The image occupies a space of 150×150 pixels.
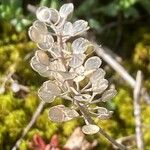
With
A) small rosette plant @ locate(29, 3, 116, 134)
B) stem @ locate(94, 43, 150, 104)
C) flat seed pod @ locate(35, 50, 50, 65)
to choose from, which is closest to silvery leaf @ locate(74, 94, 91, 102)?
small rosette plant @ locate(29, 3, 116, 134)

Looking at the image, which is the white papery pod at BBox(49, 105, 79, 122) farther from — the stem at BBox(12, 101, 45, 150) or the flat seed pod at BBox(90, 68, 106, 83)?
the stem at BBox(12, 101, 45, 150)

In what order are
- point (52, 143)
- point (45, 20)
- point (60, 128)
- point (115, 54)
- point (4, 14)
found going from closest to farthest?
point (45, 20) → point (52, 143) → point (60, 128) → point (4, 14) → point (115, 54)

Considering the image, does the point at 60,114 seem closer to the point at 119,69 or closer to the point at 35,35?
the point at 35,35

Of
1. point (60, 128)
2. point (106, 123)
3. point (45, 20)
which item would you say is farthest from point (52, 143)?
point (45, 20)

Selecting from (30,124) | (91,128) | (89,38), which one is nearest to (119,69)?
(89,38)

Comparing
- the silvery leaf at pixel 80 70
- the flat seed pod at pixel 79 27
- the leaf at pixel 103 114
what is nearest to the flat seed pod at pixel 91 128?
the leaf at pixel 103 114

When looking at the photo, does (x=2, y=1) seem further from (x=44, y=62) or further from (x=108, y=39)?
(x=44, y=62)

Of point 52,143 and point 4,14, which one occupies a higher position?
point 4,14
